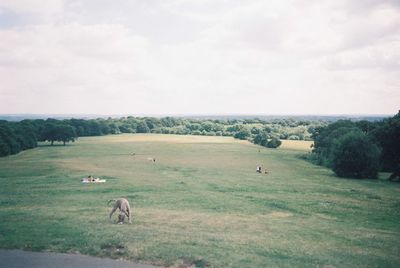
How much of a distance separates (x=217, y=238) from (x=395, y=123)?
6715cm

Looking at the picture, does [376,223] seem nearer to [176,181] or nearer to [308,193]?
[308,193]

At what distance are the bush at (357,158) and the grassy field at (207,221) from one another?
18.0 metres

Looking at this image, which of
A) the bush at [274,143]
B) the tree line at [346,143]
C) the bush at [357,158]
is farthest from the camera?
the bush at [274,143]

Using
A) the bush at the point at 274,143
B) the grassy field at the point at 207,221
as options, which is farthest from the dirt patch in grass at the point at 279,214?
the bush at the point at 274,143

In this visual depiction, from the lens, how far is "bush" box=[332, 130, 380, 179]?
74062 millimetres

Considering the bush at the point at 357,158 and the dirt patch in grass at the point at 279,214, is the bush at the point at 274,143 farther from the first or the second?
the dirt patch in grass at the point at 279,214

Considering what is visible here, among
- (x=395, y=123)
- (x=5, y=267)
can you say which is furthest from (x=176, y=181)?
(x=395, y=123)

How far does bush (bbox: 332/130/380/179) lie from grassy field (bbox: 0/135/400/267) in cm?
1804

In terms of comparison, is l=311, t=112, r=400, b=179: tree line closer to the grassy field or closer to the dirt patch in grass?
the grassy field

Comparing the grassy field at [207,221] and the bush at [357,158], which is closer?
the grassy field at [207,221]

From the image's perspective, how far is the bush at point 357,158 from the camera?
74062 millimetres

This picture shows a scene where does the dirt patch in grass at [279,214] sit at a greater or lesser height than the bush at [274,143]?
greater

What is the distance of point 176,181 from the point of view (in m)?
55.0

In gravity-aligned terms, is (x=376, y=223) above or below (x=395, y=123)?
below
